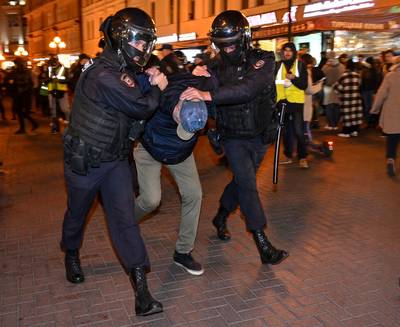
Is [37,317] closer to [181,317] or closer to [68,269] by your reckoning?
[68,269]

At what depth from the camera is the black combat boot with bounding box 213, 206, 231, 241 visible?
5.07 meters

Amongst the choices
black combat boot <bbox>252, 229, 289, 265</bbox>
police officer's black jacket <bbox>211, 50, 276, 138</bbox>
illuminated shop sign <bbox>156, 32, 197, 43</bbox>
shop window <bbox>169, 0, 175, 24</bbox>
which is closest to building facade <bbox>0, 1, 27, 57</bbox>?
shop window <bbox>169, 0, 175, 24</bbox>

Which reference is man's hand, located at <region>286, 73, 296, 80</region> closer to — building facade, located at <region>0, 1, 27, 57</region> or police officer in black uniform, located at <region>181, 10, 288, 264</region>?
police officer in black uniform, located at <region>181, 10, 288, 264</region>

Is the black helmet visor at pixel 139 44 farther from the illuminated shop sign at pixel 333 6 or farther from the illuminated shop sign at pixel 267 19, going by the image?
the illuminated shop sign at pixel 267 19

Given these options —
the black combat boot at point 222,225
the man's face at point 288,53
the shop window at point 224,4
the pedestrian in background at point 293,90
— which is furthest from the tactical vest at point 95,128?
the shop window at point 224,4

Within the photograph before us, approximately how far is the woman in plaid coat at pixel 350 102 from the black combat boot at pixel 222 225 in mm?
7752

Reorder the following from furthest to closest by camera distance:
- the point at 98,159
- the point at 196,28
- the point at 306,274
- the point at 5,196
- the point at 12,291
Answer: the point at 196,28, the point at 5,196, the point at 306,274, the point at 12,291, the point at 98,159

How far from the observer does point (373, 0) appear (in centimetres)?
1512

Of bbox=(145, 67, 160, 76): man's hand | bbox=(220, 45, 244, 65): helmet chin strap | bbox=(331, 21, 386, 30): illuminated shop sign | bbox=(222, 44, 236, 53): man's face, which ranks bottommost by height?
bbox=(145, 67, 160, 76): man's hand

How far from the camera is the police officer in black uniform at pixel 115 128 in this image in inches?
127

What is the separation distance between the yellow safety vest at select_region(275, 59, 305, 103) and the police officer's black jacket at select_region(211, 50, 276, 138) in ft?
12.9

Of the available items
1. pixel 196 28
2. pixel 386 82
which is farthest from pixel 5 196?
pixel 196 28

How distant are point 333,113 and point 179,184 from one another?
32.9 feet

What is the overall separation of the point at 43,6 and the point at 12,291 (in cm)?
6324
